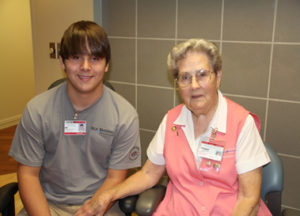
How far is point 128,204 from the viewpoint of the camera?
59.0 inches

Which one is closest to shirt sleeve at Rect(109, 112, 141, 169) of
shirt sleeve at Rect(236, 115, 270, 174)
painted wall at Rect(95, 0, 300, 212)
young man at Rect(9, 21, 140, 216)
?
young man at Rect(9, 21, 140, 216)

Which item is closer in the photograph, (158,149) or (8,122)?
(158,149)

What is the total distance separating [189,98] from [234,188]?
0.47 m

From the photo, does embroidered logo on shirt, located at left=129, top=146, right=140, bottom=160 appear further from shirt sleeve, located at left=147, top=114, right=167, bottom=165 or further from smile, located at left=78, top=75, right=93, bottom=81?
smile, located at left=78, top=75, right=93, bottom=81

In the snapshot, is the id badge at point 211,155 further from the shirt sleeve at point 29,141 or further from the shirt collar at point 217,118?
the shirt sleeve at point 29,141

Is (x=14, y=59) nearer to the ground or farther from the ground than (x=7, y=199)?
farther from the ground

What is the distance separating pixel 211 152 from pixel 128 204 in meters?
0.47

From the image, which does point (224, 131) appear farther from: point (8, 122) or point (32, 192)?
point (8, 122)

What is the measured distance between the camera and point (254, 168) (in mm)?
1375

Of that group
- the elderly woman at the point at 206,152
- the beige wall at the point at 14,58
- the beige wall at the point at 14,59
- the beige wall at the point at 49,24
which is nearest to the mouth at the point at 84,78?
the elderly woman at the point at 206,152

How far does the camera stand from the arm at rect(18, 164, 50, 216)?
1.58 m

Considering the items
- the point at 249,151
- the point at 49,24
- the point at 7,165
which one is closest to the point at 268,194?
the point at 249,151

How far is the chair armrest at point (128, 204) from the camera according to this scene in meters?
1.50

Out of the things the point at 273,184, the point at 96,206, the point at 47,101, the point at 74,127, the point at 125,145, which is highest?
the point at 47,101
